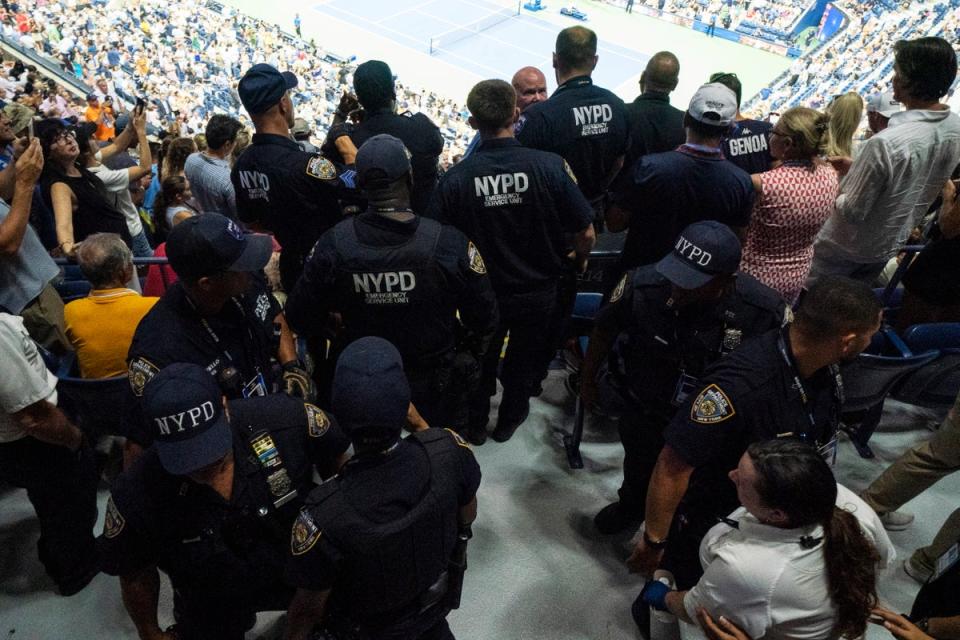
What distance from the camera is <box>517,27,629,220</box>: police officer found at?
14.2 feet

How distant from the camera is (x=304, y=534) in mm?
2027

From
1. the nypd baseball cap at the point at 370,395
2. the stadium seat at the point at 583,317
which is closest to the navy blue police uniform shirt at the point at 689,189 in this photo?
the stadium seat at the point at 583,317

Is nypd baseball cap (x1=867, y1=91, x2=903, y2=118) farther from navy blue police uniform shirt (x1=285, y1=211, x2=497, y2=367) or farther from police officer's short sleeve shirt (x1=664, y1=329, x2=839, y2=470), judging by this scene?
navy blue police uniform shirt (x1=285, y1=211, x2=497, y2=367)

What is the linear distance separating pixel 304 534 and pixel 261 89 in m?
2.75

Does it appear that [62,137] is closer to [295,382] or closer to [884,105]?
[295,382]

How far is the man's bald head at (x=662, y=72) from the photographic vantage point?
4707 mm

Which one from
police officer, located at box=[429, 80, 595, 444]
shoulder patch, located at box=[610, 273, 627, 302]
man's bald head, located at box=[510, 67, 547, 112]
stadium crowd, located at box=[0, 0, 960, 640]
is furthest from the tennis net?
shoulder patch, located at box=[610, 273, 627, 302]

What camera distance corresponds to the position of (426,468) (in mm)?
2123

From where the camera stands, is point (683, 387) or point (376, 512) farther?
point (683, 387)

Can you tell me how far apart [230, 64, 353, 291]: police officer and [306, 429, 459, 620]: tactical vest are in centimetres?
206

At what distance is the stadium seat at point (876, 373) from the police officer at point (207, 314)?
3.01 meters

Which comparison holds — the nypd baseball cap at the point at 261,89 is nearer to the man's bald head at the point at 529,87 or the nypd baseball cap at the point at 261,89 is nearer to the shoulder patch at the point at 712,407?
the man's bald head at the point at 529,87

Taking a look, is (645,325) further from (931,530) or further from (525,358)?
(931,530)

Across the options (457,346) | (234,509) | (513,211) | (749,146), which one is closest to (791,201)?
(749,146)
